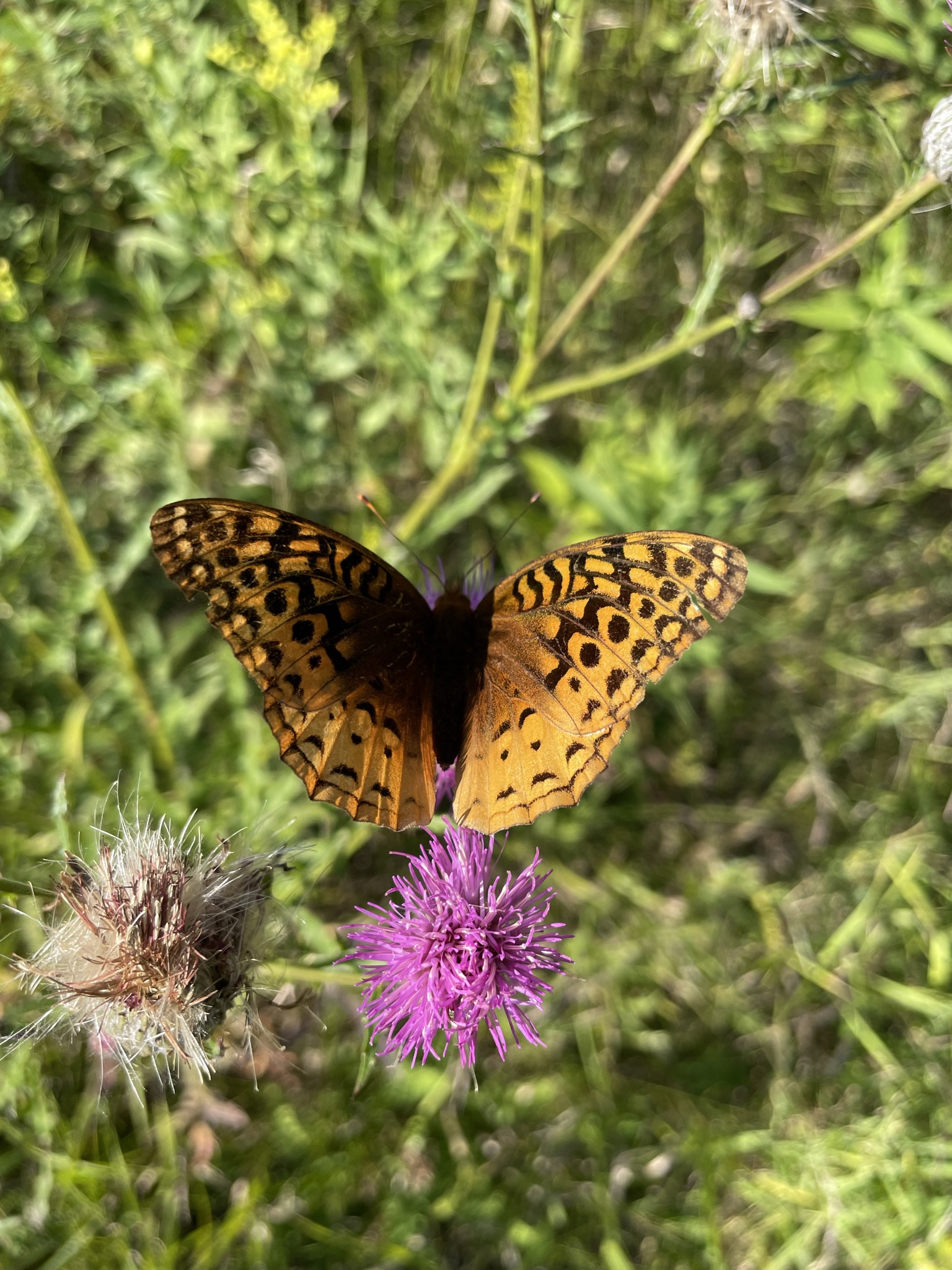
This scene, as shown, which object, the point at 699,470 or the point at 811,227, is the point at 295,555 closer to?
the point at 699,470

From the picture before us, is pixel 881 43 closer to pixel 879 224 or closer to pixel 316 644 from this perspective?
pixel 879 224

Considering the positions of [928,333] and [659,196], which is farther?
[928,333]

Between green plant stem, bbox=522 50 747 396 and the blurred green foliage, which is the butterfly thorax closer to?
the blurred green foliage

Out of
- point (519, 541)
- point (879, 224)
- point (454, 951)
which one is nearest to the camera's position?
point (454, 951)

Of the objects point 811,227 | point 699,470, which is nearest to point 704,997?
point 699,470

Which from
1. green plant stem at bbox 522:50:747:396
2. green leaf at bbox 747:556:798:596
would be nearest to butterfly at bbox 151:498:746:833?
green plant stem at bbox 522:50:747:396

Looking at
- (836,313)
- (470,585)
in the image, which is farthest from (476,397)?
(836,313)
